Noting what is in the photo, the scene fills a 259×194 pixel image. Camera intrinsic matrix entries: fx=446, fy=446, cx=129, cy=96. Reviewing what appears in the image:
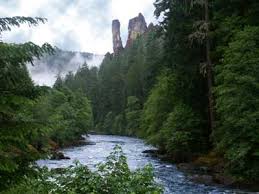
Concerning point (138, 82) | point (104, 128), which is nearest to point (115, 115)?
point (104, 128)

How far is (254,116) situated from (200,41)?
35.2 feet

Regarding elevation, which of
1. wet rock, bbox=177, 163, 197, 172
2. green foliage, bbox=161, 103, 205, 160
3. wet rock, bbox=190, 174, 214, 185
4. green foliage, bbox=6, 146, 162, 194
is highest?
green foliage, bbox=161, 103, 205, 160

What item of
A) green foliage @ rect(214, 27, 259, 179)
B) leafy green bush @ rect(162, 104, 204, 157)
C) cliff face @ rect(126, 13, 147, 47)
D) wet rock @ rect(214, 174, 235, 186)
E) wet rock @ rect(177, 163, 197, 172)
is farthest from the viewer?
cliff face @ rect(126, 13, 147, 47)

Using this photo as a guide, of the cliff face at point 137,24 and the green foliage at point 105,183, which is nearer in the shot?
the green foliage at point 105,183

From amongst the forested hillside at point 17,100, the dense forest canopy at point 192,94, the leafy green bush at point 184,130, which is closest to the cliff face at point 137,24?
the dense forest canopy at point 192,94

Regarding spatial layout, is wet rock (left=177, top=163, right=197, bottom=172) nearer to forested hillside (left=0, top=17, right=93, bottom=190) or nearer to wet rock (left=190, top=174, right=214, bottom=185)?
wet rock (left=190, top=174, right=214, bottom=185)

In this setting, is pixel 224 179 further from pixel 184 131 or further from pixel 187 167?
pixel 184 131

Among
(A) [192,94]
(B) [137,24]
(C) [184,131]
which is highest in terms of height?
(B) [137,24]

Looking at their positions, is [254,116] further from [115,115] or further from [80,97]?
[115,115]

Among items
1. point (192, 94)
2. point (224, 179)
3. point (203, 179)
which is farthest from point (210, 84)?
point (224, 179)

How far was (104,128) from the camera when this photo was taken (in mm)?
110125

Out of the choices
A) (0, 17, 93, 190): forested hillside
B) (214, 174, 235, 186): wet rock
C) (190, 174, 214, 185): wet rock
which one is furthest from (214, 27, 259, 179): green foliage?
(0, 17, 93, 190): forested hillside

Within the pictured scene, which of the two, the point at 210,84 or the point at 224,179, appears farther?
the point at 210,84

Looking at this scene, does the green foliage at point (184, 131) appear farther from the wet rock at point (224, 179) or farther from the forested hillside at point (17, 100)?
the forested hillside at point (17, 100)
